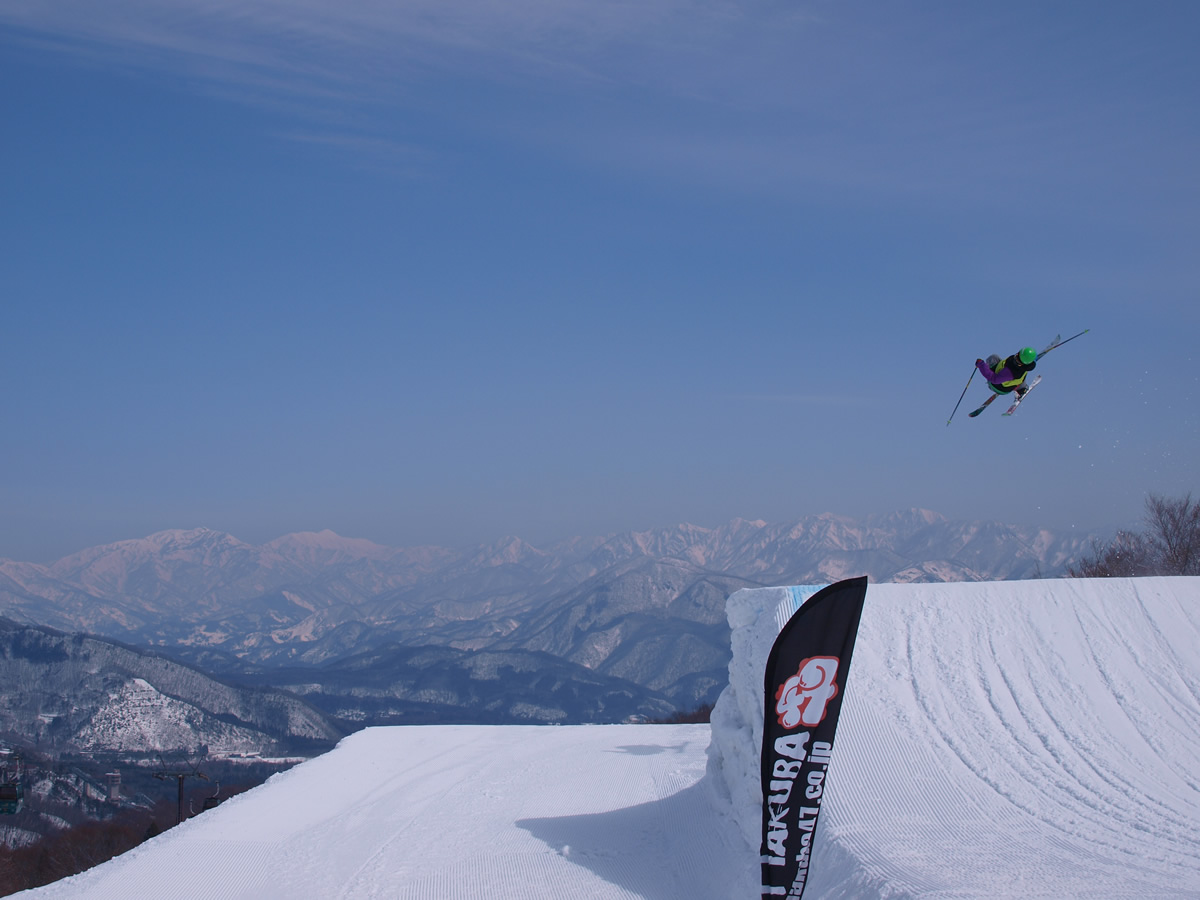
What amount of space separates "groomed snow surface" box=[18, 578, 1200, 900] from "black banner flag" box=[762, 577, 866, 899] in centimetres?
451

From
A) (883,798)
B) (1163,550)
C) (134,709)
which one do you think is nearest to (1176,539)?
(1163,550)

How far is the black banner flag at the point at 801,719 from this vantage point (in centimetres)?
801

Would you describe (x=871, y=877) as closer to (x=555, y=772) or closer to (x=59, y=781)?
(x=555, y=772)

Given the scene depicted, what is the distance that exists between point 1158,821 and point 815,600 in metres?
10.9

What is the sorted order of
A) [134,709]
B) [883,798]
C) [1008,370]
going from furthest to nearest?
[134,709], [883,798], [1008,370]

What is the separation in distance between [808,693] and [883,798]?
986 cm

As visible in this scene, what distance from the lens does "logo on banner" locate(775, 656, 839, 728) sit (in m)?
8.04

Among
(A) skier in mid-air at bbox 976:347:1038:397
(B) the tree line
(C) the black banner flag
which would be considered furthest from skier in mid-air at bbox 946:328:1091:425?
(B) the tree line

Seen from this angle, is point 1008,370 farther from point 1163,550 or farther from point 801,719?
point 1163,550

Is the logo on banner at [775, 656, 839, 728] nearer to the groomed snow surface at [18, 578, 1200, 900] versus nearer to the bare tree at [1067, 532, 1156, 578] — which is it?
the groomed snow surface at [18, 578, 1200, 900]

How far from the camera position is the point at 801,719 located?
8.19 meters

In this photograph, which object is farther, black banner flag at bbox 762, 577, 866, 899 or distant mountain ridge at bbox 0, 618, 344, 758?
distant mountain ridge at bbox 0, 618, 344, 758

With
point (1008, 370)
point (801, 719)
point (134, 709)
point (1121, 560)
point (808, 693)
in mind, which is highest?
point (1008, 370)

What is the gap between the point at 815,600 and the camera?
799cm
